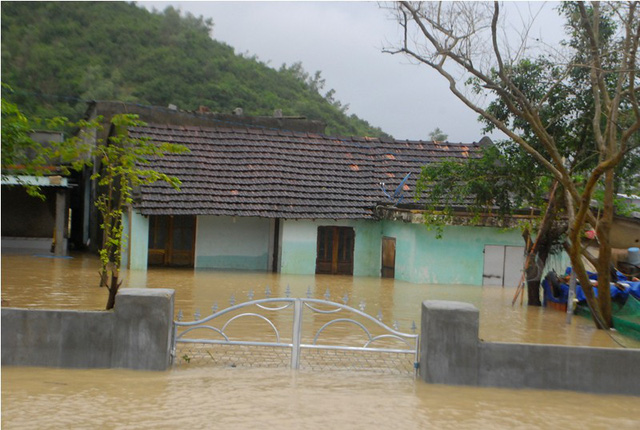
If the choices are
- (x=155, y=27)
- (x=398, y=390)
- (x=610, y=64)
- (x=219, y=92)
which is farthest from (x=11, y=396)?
(x=155, y=27)

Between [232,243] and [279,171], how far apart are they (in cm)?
276

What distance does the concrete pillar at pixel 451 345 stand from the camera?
8.85 metres

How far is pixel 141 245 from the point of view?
23.2 metres

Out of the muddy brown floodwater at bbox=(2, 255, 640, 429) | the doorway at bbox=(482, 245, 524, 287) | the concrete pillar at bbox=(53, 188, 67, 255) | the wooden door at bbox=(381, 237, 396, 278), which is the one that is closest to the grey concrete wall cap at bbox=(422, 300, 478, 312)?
the muddy brown floodwater at bbox=(2, 255, 640, 429)

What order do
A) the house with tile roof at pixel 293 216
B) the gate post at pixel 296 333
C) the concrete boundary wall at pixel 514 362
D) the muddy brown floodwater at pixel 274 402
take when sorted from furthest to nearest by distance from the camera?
the house with tile roof at pixel 293 216 < the gate post at pixel 296 333 < the concrete boundary wall at pixel 514 362 < the muddy brown floodwater at pixel 274 402

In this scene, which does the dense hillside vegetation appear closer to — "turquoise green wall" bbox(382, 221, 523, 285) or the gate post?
"turquoise green wall" bbox(382, 221, 523, 285)

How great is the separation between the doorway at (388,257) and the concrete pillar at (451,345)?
15283 mm

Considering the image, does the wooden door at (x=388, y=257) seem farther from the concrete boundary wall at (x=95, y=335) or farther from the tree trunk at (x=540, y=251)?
the concrete boundary wall at (x=95, y=335)

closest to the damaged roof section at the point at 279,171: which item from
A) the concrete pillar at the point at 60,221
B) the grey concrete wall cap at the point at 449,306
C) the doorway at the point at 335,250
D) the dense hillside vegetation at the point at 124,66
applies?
the doorway at the point at 335,250

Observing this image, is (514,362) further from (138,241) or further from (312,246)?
(138,241)

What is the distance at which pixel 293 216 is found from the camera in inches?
939

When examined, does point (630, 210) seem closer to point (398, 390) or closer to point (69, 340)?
point (398, 390)

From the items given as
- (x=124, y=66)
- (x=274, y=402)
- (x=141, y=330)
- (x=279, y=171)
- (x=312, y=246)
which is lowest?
(x=274, y=402)

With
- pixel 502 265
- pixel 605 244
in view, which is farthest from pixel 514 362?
pixel 502 265
